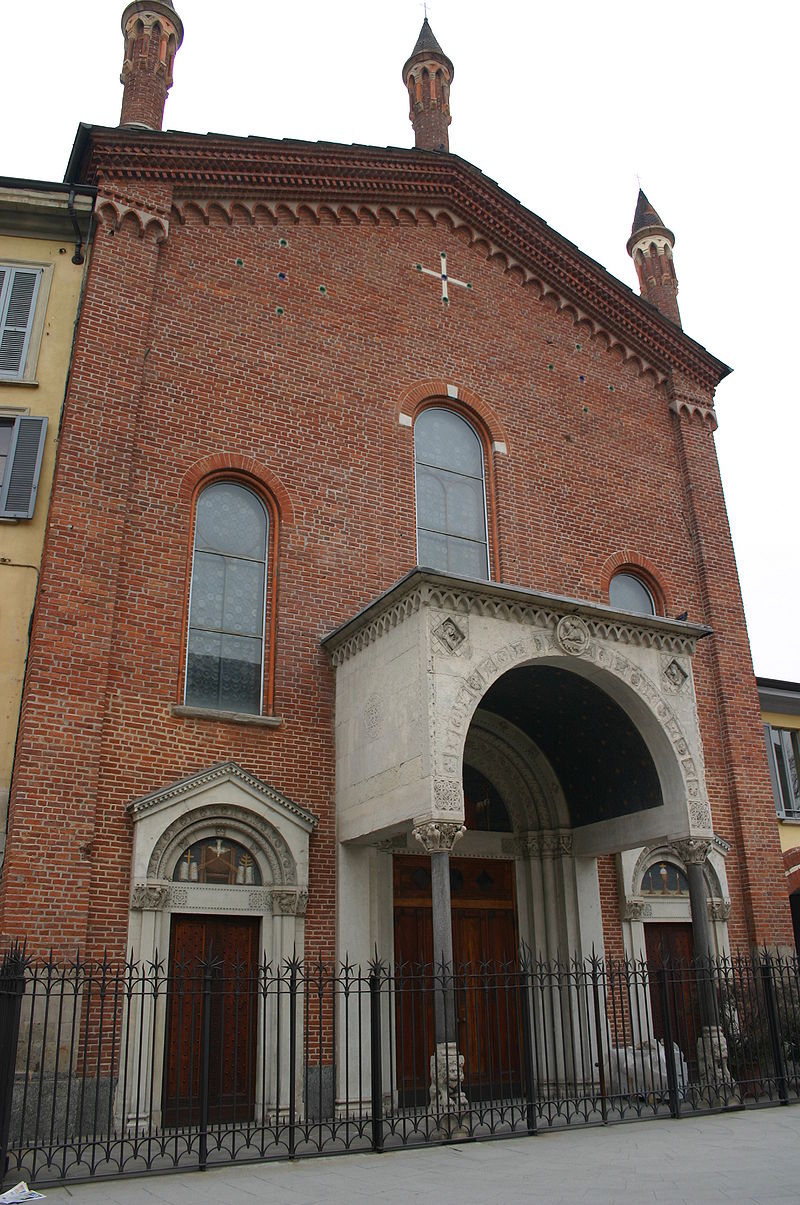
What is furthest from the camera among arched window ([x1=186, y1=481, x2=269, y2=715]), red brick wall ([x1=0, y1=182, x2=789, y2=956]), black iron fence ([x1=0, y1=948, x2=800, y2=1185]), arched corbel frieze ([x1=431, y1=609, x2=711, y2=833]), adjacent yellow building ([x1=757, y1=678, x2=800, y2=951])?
adjacent yellow building ([x1=757, y1=678, x2=800, y2=951])

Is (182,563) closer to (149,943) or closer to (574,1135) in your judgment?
(149,943)

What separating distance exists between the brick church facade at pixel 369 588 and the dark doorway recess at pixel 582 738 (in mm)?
51

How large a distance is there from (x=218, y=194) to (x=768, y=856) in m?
12.9

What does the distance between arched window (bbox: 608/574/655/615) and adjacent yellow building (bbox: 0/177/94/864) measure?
29.0 ft

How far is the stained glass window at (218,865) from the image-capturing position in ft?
38.0

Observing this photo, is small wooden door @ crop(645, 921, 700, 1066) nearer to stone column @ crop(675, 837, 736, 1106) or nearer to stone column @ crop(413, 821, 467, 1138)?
stone column @ crop(675, 837, 736, 1106)

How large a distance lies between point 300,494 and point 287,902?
542cm

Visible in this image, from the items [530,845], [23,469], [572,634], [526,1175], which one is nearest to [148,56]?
[23,469]

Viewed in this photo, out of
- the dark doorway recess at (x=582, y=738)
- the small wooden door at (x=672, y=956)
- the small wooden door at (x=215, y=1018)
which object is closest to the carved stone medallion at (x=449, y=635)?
the dark doorway recess at (x=582, y=738)

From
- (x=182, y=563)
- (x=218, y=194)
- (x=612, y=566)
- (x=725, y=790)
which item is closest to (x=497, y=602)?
(x=182, y=563)

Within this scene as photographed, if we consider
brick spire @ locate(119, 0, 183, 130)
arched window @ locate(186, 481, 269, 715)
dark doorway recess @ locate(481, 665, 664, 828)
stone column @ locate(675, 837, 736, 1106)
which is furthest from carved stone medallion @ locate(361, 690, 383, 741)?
brick spire @ locate(119, 0, 183, 130)

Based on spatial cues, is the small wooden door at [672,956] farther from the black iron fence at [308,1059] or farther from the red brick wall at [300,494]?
the red brick wall at [300,494]

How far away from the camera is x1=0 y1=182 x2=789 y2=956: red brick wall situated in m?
11.3

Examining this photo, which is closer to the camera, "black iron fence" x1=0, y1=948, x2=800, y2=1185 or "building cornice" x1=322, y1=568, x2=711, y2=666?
"black iron fence" x1=0, y1=948, x2=800, y2=1185
